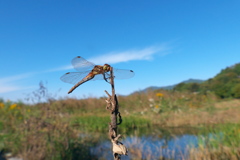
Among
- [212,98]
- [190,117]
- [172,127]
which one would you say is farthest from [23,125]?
[212,98]

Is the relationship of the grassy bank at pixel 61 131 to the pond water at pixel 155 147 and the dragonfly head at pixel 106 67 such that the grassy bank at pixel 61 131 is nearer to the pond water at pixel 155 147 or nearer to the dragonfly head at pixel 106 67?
the pond water at pixel 155 147

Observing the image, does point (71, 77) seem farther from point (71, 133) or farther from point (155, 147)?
point (155, 147)

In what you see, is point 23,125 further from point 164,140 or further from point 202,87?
point 202,87

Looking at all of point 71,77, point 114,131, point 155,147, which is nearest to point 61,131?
point 155,147

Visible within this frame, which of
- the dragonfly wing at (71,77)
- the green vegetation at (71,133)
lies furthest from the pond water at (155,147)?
the dragonfly wing at (71,77)

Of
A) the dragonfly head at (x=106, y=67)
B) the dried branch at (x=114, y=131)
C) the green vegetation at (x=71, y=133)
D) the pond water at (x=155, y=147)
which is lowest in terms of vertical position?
the pond water at (x=155, y=147)

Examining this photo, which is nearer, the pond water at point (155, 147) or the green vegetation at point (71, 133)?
the green vegetation at point (71, 133)

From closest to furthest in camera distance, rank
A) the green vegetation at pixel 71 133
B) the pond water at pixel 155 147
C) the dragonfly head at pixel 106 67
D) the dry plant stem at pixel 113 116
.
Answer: the dry plant stem at pixel 113 116 < the dragonfly head at pixel 106 67 < the green vegetation at pixel 71 133 < the pond water at pixel 155 147

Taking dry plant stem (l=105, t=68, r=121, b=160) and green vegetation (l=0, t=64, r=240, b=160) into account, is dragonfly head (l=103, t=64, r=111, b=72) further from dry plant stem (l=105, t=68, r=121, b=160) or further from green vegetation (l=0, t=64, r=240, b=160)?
green vegetation (l=0, t=64, r=240, b=160)
